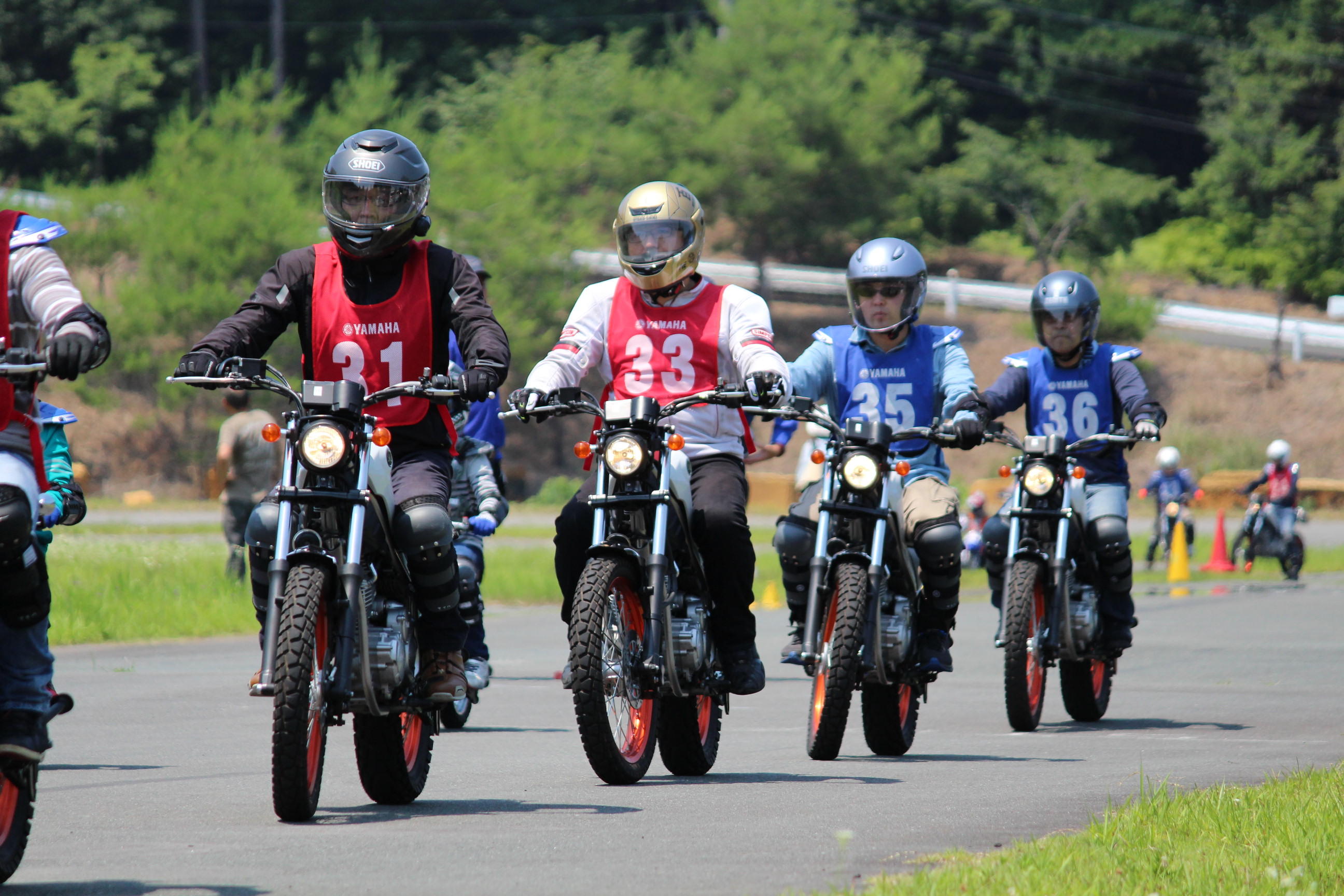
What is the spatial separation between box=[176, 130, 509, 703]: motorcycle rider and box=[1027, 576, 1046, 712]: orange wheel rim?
12.4 feet

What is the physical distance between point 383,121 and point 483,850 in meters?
53.0

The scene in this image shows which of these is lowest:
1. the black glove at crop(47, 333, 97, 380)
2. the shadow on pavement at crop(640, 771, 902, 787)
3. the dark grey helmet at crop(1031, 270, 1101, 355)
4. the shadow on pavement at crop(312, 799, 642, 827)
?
the shadow on pavement at crop(312, 799, 642, 827)

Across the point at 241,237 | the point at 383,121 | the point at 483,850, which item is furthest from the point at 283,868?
the point at 383,121

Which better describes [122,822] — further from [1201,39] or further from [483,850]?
[1201,39]

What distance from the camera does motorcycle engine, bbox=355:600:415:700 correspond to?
6383 millimetres

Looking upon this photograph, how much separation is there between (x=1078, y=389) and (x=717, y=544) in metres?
3.88

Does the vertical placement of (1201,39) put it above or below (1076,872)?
above

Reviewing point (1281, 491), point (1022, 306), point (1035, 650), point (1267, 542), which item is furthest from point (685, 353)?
point (1022, 306)

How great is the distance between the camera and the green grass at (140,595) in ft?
51.2

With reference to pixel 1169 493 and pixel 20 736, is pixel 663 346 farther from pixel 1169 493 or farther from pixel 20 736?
A: pixel 1169 493

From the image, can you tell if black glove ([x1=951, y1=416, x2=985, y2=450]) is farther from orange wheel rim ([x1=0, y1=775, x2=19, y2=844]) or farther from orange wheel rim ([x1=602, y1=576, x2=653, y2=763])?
orange wheel rim ([x1=0, y1=775, x2=19, y2=844])

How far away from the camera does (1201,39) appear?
2667 inches

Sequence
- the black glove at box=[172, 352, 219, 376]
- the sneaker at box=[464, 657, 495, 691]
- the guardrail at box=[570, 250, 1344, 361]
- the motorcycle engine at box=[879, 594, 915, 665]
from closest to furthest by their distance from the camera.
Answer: the black glove at box=[172, 352, 219, 376]
the motorcycle engine at box=[879, 594, 915, 665]
the sneaker at box=[464, 657, 495, 691]
the guardrail at box=[570, 250, 1344, 361]

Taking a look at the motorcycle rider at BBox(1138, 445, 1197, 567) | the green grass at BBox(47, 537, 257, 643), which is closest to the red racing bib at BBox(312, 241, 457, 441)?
the green grass at BBox(47, 537, 257, 643)
